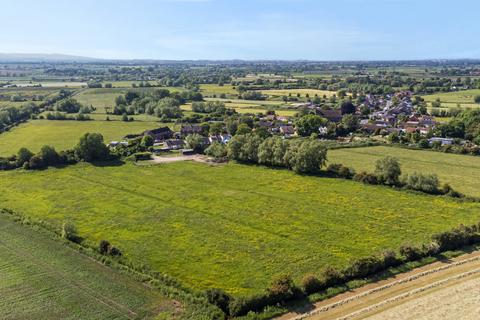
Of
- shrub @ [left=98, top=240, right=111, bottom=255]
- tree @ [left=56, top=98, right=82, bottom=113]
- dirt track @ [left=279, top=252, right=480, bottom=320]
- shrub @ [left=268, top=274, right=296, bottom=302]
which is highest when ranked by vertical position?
shrub @ [left=268, top=274, right=296, bottom=302]

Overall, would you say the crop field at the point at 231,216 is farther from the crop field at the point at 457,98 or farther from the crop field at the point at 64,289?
the crop field at the point at 457,98

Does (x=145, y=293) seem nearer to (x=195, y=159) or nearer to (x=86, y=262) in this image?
(x=86, y=262)

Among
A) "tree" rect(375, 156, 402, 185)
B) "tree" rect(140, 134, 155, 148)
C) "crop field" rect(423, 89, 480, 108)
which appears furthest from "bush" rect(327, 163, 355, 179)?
A: "crop field" rect(423, 89, 480, 108)

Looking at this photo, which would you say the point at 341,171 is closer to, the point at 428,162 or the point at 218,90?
the point at 428,162

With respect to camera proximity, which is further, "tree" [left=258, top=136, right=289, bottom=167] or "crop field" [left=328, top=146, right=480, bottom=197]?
"tree" [left=258, top=136, right=289, bottom=167]

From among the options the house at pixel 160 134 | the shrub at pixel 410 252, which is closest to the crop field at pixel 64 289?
the shrub at pixel 410 252

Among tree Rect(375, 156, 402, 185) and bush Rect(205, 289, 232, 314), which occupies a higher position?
tree Rect(375, 156, 402, 185)

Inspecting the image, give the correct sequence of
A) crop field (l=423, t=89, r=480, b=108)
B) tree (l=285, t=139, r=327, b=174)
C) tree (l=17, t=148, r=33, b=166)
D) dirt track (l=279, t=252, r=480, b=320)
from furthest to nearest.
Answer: crop field (l=423, t=89, r=480, b=108)
tree (l=17, t=148, r=33, b=166)
tree (l=285, t=139, r=327, b=174)
dirt track (l=279, t=252, r=480, b=320)

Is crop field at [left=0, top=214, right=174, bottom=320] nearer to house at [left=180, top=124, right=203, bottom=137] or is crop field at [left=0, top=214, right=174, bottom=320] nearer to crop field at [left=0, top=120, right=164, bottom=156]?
crop field at [left=0, top=120, right=164, bottom=156]
